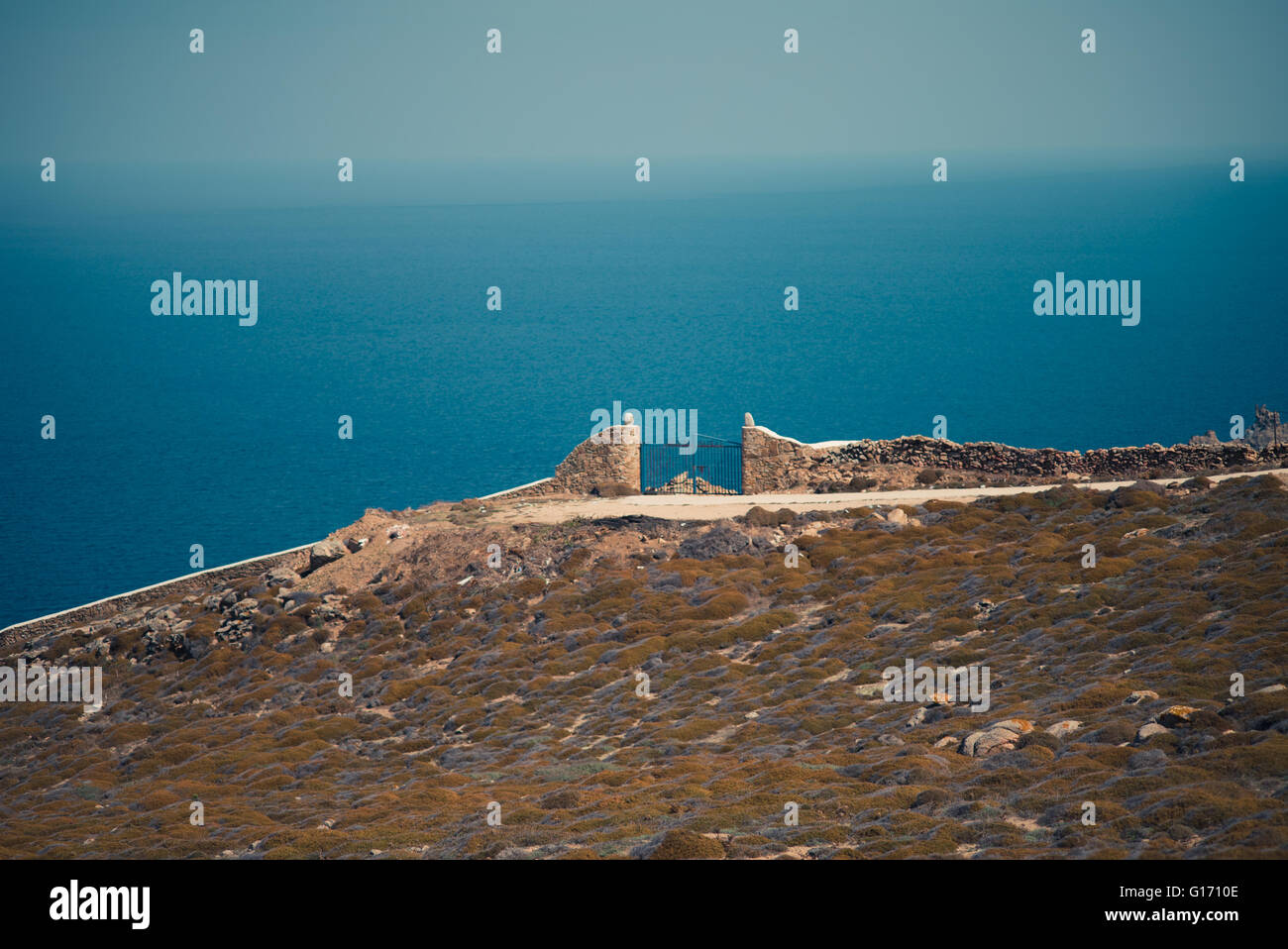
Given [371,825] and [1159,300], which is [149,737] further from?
[1159,300]

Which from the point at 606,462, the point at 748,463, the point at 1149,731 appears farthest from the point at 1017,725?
the point at 606,462

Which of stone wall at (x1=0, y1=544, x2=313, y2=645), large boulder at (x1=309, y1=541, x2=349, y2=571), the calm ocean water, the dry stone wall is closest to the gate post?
the dry stone wall

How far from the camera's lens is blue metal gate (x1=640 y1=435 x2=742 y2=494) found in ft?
125

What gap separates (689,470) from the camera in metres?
38.8

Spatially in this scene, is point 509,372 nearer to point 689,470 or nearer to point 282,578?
point 689,470

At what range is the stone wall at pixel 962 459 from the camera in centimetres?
3294

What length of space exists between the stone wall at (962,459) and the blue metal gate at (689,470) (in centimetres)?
99

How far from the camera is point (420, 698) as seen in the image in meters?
27.2

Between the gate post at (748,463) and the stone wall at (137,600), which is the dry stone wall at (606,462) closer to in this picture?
the gate post at (748,463)

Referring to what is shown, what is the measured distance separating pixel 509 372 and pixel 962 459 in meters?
98.1

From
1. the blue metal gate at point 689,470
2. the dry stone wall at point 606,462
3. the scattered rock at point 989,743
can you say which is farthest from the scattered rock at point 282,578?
the scattered rock at point 989,743

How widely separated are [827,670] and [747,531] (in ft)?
29.2

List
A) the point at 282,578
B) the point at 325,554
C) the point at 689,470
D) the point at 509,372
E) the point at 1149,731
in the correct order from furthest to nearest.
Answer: the point at 509,372, the point at 689,470, the point at 325,554, the point at 282,578, the point at 1149,731
